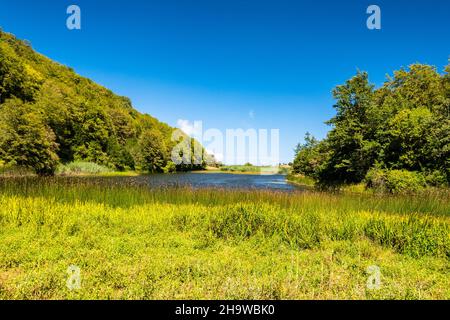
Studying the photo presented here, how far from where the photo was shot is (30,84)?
63156 mm

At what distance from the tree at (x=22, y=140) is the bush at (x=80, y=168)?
8.67 m

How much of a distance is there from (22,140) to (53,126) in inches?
854

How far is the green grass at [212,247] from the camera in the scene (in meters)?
4.98

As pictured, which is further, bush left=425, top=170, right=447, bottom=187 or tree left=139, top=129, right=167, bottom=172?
tree left=139, top=129, right=167, bottom=172

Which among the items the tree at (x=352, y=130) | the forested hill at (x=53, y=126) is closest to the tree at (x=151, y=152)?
the forested hill at (x=53, y=126)

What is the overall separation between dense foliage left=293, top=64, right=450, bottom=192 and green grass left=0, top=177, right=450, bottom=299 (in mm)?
16570

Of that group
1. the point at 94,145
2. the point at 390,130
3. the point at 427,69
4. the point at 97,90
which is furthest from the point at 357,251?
the point at 97,90

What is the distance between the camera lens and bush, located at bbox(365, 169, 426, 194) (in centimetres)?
2642

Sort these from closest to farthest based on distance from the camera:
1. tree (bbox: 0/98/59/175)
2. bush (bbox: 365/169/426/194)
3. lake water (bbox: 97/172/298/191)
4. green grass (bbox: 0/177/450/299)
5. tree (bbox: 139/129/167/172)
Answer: green grass (bbox: 0/177/450/299) < lake water (bbox: 97/172/298/191) < bush (bbox: 365/169/426/194) < tree (bbox: 0/98/59/175) < tree (bbox: 139/129/167/172)

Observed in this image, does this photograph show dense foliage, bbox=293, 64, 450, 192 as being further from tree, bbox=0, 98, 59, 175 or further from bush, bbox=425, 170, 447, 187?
tree, bbox=0, 98, 59, 175

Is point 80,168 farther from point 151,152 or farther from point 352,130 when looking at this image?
point 352,130

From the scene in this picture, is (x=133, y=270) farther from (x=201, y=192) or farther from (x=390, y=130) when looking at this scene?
(x=390, y=130)

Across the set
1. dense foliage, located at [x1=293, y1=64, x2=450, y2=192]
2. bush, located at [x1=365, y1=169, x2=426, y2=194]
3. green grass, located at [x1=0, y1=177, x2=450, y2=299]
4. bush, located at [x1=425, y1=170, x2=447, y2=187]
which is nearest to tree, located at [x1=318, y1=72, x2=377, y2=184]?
dense foliage, located at [x1=293, y1=64, x2=450, y2=192]
